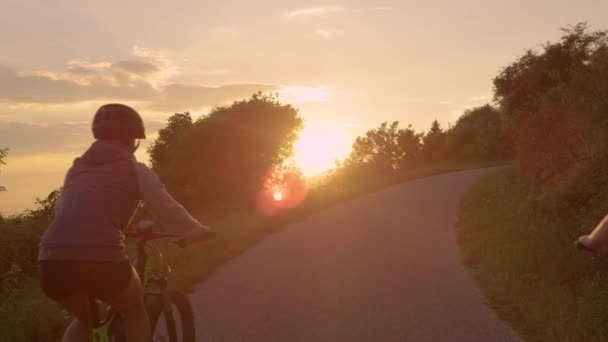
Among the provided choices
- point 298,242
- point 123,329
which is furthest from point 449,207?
point 123,329

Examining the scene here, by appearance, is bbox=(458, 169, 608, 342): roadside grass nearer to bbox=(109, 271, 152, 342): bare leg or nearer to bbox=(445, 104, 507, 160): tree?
bbox=(109, 271, 152, 342): bare leg

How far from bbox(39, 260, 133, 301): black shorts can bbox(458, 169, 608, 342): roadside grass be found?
14.2ft

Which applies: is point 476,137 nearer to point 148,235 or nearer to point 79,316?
point 148,235

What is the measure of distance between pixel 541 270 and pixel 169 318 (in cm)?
563

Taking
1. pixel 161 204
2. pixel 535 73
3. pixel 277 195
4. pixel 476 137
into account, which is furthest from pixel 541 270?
pixel 476 137

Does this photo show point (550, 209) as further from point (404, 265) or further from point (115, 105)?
point (115, 105)

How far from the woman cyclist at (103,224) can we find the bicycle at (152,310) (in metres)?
0.07

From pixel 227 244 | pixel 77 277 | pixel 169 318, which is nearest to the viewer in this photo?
pixel 77 277

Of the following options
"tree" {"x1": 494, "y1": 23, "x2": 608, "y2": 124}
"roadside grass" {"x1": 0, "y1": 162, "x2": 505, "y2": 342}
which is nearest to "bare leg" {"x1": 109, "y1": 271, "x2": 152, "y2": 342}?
"roadside grass" {"x1": 0, "y1": 162, "x2": 505, "y2": 342}

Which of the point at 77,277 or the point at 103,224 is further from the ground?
the point at 103,224

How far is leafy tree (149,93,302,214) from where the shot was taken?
132ft

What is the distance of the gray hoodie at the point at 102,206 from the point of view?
130 inches

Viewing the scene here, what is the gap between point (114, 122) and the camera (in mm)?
3615

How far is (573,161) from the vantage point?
13297 mm
